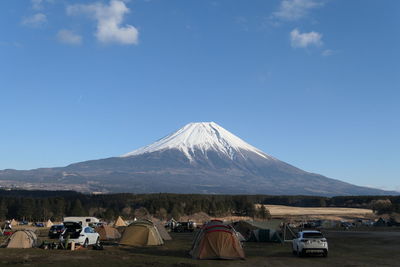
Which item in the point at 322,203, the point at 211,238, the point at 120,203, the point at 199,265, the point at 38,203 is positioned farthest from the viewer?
the point at 322,203

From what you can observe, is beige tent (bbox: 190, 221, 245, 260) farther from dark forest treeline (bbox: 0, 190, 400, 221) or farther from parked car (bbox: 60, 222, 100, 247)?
dark forest treeline (bbox: 0, 190, 400, 221)

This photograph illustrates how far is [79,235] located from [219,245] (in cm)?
979

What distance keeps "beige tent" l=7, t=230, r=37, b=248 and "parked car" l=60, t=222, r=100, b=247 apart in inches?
84.5

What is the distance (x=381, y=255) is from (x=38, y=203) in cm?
9341

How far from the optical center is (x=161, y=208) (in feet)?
365

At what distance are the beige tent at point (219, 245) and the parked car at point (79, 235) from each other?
833cm

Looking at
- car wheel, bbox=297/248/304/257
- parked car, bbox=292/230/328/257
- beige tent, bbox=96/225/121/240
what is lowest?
beige tent, bbox=96/225/121/240

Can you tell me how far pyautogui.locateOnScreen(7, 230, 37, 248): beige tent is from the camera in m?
29.2

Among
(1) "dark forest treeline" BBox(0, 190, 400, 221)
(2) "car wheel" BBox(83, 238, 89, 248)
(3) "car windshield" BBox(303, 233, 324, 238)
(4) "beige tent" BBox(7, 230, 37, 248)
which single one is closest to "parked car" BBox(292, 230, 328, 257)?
(3) "car windshield" BBox(303, 233, 324, 238)

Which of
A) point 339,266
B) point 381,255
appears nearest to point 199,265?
point 339,266

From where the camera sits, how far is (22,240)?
29.4 metres

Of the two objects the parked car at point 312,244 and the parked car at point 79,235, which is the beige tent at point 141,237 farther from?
the parked car at point 312,244

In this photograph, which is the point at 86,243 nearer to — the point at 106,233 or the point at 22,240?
the point at 22,240

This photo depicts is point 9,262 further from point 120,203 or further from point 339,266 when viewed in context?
point 120,203
